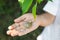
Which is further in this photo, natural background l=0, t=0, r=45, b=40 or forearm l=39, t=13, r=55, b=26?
natural background l=0, t=0, r=45, b=40

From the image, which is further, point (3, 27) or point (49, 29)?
point (3, 27)

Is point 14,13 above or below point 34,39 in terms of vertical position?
above

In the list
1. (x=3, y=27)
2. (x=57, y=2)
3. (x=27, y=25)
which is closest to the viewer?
(x=27, y=25)

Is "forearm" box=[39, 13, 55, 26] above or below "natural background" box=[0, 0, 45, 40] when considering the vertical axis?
above

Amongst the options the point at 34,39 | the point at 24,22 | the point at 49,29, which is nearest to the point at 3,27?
the point at 34,39

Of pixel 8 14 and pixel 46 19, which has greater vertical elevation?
pixel 46 19

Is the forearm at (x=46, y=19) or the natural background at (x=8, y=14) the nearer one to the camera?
the forearm at (x=46, y=19)

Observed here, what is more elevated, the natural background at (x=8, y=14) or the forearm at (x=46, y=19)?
the forearm at (x=46, y=19)

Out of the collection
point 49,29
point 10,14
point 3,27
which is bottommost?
point 3,27

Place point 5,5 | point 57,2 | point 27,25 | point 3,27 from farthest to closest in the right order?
point 3,27, point 5,5, point 57,2, point 27,25

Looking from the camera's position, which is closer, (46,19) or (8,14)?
(46,19)

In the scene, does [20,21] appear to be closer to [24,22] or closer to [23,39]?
[24,22]
